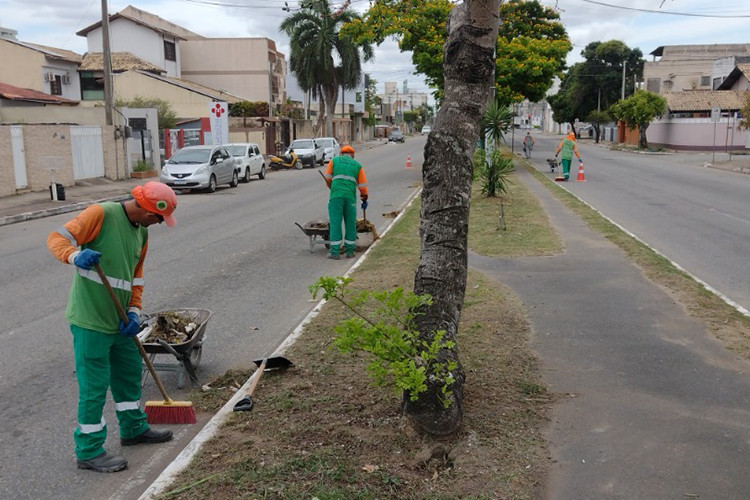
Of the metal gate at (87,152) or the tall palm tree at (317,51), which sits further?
the tall palm tree at (317,51)

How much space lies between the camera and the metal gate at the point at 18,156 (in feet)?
66.6

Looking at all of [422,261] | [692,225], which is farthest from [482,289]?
[692,225]

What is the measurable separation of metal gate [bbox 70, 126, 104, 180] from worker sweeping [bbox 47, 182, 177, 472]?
69.3ft

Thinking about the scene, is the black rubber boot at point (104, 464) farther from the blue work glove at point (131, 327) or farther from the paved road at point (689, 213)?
the paved road at point (689, 213)

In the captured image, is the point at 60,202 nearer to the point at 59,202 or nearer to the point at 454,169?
the point at 59,202

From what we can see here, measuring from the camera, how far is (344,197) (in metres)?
11.0

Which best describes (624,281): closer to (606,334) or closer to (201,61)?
(606,334)

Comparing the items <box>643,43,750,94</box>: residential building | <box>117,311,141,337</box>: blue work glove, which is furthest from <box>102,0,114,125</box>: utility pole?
<box>643,43,750,94</box>: residential building

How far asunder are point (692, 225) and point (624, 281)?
6.62m

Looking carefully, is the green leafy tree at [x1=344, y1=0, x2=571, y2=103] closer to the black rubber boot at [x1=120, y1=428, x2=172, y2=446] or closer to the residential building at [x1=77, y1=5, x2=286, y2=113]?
the black rubber boot at [x1=120, y1=428, x2=172, y2=446]

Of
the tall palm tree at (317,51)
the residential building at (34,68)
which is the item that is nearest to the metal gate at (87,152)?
the residential building at (34,68)

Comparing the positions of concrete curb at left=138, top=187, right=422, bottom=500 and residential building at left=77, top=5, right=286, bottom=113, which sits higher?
residential building at left=77, top=5, right=286, bottom=113

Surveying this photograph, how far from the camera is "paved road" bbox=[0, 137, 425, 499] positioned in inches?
170

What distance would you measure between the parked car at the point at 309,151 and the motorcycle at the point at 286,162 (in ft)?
1.47
